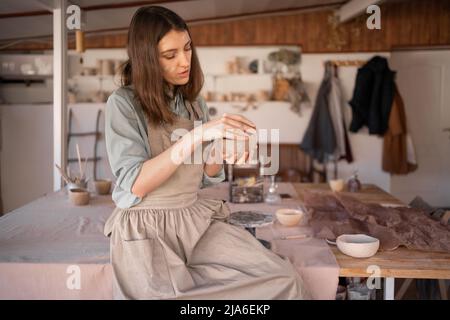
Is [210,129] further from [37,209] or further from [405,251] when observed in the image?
[37,209]

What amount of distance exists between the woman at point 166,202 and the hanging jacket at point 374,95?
163 inches

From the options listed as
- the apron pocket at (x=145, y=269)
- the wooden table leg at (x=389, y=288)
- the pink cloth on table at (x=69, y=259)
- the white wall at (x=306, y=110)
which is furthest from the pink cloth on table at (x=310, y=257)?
the white wall at (x=306, y=110)

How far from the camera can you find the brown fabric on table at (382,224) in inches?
73.6

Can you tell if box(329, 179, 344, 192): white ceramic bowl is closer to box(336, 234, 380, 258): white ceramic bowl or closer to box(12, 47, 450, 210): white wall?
box(336, 234, 380, 258): white ceramic bowl

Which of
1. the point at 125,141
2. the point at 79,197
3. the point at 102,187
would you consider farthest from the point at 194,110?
the point at 102,187

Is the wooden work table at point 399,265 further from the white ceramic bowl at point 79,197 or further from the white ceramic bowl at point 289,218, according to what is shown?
the white ceramic bowl at point 79,197

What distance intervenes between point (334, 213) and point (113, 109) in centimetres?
128

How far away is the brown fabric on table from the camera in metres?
1.87

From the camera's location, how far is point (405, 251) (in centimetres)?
182

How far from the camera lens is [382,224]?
2.13m

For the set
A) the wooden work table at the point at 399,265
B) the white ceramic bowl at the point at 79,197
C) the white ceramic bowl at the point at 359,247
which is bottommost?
the wooden work table at the point at 399,265

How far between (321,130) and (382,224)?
3528 millimetres
